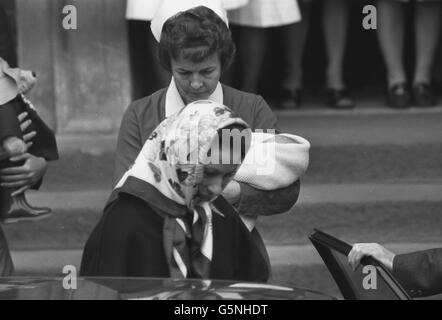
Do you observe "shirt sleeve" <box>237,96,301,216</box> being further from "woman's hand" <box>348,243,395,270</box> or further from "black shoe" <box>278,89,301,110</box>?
"black shoe" <box>278,89,301,110</box>

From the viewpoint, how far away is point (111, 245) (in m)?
4.00

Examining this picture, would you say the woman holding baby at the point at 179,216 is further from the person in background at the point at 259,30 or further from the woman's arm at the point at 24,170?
the person in background at the point at 259,30

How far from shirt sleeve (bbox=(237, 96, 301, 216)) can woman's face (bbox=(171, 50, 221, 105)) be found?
8.1 inches

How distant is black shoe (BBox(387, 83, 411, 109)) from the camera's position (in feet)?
25.8

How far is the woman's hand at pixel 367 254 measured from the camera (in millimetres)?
4137

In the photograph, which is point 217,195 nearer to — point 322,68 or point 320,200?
point 320,200

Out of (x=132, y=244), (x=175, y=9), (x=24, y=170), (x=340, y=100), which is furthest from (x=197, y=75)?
(x=340, y=100)

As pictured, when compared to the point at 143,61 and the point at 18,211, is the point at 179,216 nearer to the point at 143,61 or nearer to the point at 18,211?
the point at 18,211

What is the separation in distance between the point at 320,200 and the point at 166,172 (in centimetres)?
320

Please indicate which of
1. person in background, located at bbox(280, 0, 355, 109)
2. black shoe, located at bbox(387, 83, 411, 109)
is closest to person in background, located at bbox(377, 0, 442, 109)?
black shoe, located at bbox(387, 83, 411, 109)

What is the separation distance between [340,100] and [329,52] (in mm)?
292

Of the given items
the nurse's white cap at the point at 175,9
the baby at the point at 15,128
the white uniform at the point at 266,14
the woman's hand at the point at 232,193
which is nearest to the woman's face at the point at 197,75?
the nurse's white cap at the point at 175,9

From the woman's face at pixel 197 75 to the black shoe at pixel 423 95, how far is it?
334 centimetres

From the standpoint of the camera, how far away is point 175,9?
15.6 ft
